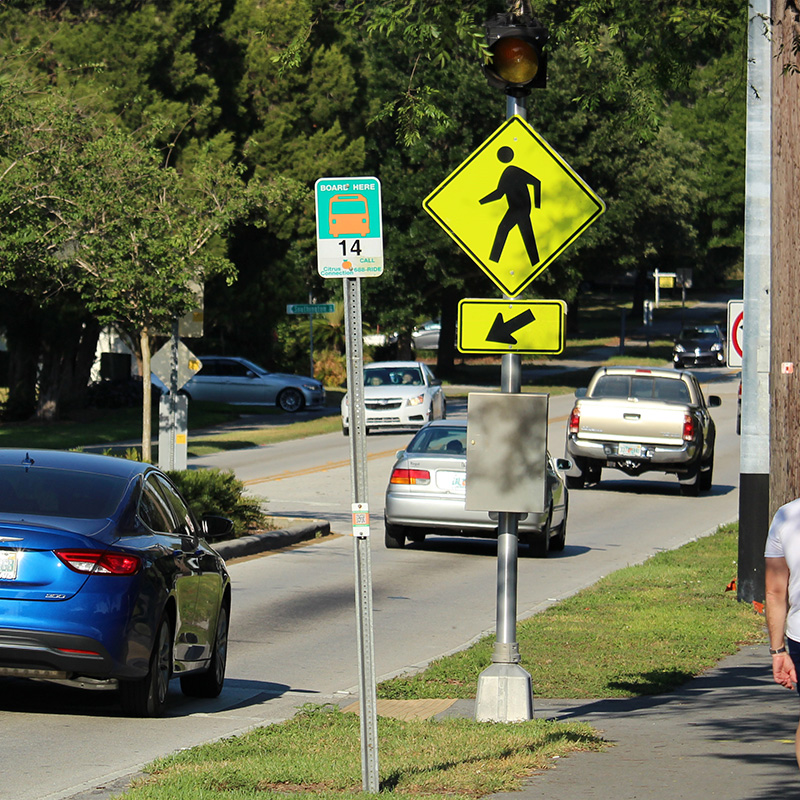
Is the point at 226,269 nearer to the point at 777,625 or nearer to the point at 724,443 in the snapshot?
the point at 724,443

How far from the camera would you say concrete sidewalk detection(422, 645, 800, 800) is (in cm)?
658

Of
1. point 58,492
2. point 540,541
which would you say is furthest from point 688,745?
point 540,541

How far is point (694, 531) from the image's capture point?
20.8 metres

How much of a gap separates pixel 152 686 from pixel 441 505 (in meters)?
9.52

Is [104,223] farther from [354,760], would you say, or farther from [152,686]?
[354,760]

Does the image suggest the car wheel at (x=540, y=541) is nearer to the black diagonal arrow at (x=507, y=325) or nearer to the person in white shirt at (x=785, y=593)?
the black diagonal arrow at (x=507, y=325)

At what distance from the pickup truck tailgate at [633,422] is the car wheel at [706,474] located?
1.20m

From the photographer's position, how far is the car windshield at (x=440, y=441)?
61.5 feet

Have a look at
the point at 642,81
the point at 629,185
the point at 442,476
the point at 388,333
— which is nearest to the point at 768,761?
the point at 642,81

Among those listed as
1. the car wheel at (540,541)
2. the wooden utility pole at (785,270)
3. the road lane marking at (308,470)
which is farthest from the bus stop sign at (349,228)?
the road lane marking at (308,470)

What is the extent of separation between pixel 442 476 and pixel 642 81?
7239 mm

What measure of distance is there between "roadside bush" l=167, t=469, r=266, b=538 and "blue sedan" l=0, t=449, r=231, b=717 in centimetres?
802

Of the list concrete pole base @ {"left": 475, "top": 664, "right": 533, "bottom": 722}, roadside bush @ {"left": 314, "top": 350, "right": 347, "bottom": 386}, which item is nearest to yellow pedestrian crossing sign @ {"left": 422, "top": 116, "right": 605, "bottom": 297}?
concrete pole base @ {"left": 475, "top": 664, "right": 533, "bottom": 722}

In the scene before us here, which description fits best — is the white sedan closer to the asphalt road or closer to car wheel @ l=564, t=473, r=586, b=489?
the asphalt road
